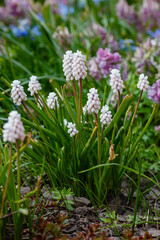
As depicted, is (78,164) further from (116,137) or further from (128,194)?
(128,194)

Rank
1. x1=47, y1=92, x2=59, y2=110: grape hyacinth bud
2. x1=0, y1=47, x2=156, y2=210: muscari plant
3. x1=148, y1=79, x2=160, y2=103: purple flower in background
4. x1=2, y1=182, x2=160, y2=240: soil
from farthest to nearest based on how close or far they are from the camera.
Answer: x1=148, y1=79, x2=160, y2=103: purple flower in background < x1=47, y1=92, x2=59, y2=110: grape hyacinth bud < x1=0, y1=47, x2=156, y2=210: muscari plant < x1=2, y1=182, x2=160, y2=240: soil

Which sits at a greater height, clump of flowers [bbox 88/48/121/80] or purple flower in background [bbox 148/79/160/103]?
clump of flowers [bbox 88/48/121/80]

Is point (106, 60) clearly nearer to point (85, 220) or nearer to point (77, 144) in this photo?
point (77, 144)

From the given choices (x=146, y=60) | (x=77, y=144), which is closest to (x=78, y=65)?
(x=77, y=144)

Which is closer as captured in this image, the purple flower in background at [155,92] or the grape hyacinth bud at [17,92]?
the grape hyacinth bud at [17,92]

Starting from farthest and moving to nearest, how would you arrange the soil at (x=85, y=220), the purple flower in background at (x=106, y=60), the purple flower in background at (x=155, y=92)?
1. the purple flower in background at (x=106, y=60)
2. the purple flower in background at (x=155, y=92)
3. the soil at (x=85, y=220)

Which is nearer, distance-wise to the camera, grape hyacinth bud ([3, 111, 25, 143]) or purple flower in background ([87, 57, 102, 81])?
grape hyacinth bud ([3, 111, 25, 143])

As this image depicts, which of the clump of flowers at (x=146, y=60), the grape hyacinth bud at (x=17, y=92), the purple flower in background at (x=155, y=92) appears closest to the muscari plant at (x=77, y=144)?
the grape hyacinth bud at (x=17, y=92)

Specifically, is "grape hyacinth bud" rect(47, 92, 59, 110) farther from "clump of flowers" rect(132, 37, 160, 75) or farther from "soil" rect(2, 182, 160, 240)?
"clump of flowers" rect(132, 37, 160, 75)

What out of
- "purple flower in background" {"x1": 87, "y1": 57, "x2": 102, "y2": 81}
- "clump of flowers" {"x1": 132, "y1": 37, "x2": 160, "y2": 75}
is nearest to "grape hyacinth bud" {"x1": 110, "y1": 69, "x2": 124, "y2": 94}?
"purple flower in background" {"x1": 87, "y1": 57, "x2": 102, "y2": 81}

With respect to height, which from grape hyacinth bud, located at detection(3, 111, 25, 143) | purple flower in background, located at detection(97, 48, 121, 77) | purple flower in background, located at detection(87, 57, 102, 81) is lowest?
grape hyacinth bud, located at detection(3, 111, 25, 143)

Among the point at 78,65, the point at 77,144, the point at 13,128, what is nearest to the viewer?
the point at 13,128

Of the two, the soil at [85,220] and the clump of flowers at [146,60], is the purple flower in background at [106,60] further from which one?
the soil at [85,220]
